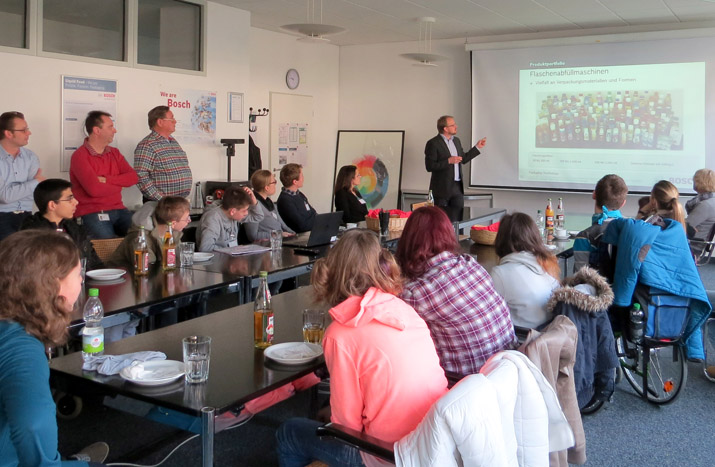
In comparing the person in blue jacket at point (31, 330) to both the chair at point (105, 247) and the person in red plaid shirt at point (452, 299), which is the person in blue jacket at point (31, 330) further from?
the chair at point (105, 247)

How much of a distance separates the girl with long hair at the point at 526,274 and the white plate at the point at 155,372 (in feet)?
5.21

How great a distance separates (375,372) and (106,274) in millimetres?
2077

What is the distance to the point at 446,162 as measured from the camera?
8242mm

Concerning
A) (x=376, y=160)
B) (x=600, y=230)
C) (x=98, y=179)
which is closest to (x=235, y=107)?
(x=98, y=179)

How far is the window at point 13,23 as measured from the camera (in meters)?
5.64

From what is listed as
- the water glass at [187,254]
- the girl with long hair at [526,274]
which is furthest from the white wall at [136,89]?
the girl with long hair at [526,274]

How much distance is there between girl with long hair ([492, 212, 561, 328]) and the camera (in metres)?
3.18

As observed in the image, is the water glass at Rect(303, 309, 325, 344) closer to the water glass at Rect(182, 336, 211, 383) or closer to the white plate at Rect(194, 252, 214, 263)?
the water glass at Rect(182, 336, 211, 383)

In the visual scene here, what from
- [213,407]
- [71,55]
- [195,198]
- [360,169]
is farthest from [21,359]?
[360,169]

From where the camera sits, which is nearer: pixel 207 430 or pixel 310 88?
pixel 207 430

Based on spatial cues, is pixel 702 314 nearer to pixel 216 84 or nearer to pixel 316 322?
pixel 316 322

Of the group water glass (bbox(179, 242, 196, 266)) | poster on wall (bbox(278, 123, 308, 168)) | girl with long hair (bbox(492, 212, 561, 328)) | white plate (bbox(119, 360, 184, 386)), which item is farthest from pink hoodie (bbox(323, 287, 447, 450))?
poster on wall (bbox(278, 123, 308, 168))

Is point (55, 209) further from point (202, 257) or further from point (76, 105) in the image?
point (76, 105)

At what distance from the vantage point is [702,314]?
3.65 meters
